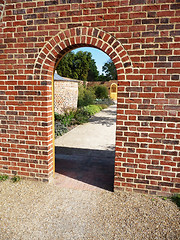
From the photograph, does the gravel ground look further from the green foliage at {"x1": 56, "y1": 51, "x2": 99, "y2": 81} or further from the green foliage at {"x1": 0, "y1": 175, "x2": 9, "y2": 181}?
the green foliage at {"x1": 56, "y1": 51, "x2": 99, "y2": 81}

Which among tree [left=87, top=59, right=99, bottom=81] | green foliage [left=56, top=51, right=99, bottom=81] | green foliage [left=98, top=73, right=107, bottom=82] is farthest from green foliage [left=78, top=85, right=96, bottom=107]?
green foliage [left=98, top=73, right=107, bottom=82]

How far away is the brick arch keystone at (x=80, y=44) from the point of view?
9.55 feet

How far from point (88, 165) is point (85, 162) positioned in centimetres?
22

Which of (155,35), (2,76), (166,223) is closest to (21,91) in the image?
(2,76)

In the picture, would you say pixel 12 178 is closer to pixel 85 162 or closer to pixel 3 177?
pixel 3 177

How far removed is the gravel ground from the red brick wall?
0.31 metres

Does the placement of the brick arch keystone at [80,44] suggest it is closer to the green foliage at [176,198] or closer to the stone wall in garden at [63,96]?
the green foliage at [176,198]

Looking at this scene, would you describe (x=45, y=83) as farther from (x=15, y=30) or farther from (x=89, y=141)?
(x=89, y=141)

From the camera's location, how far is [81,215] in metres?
2.66

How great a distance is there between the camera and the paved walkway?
3.62 meters

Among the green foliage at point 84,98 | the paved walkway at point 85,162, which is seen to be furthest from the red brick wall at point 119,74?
the green foliage at point 84,98

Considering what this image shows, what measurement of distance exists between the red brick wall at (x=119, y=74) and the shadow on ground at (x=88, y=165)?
582 millimetres

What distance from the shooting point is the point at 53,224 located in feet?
8.11

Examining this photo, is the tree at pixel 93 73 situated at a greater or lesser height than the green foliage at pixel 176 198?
greater
